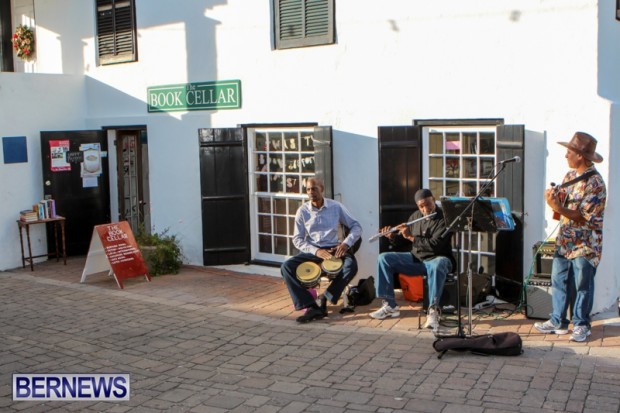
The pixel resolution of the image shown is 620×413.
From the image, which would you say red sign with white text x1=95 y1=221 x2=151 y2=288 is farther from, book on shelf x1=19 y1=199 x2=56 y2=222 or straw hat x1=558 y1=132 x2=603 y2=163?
straw hat x1=558 y1=132 x2=603 y2=163

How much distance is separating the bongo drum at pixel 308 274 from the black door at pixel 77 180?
219 inches

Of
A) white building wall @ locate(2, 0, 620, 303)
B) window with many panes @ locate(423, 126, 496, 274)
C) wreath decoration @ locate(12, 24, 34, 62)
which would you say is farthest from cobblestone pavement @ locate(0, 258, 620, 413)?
wreath decoration @ locate(12, 24, 34, 62)

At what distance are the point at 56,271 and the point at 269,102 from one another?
4.31 meters

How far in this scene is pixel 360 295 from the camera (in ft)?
28.9

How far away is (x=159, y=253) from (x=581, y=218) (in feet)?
20.7

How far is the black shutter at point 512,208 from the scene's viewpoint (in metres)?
8.24

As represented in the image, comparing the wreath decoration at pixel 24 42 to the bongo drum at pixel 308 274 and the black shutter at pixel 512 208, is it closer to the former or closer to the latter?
the bongo drum at pixel 308 274


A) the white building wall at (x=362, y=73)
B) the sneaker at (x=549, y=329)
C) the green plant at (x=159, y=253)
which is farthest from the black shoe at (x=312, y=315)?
the green plant at (x=159, y=253)

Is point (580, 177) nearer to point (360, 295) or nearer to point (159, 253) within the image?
point (360, 295)

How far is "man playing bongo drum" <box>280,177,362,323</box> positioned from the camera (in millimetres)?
8578

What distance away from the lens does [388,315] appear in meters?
8.41

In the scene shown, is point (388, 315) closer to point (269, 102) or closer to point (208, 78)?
point (269, 102)

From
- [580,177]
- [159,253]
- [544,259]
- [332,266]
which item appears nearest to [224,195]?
[159,253]

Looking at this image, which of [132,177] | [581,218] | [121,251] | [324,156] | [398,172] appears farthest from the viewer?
[132,177]
